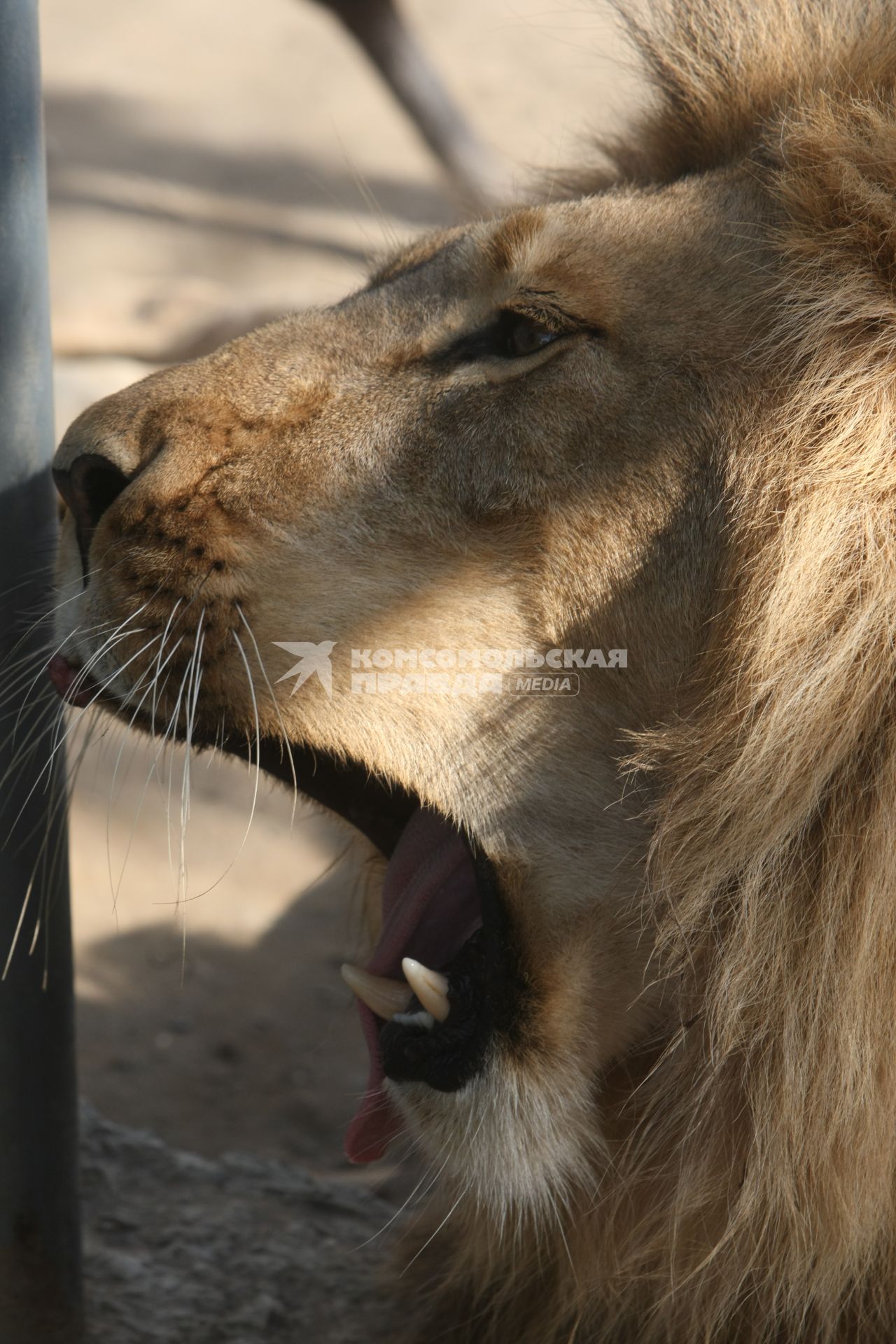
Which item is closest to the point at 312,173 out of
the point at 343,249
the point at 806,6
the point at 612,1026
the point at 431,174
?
the point at 431,174

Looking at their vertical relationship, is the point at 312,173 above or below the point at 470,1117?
above

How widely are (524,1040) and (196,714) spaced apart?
53cm

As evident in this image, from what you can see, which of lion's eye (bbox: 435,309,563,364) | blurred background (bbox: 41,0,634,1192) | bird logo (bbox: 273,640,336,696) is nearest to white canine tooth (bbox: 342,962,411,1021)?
blurred background (bbox: 41,0,634,1192)

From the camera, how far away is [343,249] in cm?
874

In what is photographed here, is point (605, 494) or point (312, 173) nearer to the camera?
point (605, 494)

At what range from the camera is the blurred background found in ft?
10.8

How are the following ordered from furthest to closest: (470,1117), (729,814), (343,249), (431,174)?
(431,174) → (343,249) → (470,1117) → (729,814)

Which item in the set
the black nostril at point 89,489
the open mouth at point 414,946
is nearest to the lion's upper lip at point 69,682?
the open mouth at point 414,946

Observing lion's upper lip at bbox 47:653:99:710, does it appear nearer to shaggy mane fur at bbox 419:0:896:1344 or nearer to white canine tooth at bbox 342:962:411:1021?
white canine tooth at bbox 342:962:411:1021

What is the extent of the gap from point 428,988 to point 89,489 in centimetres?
71

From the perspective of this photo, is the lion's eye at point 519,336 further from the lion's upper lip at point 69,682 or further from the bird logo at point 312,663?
the lion's upper lip at point 69,682

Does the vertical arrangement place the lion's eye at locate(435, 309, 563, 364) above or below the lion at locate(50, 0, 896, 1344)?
above

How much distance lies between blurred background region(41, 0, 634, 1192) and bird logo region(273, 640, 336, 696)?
0.23m

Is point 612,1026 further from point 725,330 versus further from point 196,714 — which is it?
point 725,330
